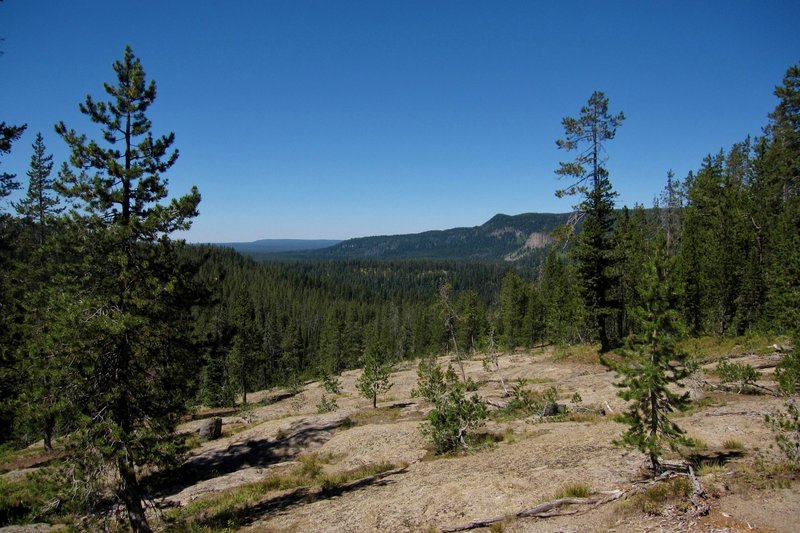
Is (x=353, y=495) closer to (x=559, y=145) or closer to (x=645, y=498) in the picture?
(x=645, y=498)

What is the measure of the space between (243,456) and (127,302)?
13921 millimetres

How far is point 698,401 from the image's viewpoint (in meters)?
16.4

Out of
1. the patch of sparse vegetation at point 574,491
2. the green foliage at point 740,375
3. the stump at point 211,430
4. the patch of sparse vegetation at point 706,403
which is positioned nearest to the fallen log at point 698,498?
the patch of sparse vegetation at point 574,491

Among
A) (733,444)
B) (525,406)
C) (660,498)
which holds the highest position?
(660,498)

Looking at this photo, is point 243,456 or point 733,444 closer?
point 733,444

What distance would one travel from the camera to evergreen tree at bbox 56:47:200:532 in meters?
11.1

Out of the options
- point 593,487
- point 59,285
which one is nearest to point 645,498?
point 593,487

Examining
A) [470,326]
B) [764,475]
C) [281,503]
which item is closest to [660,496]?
[764,475]

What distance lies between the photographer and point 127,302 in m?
11.3

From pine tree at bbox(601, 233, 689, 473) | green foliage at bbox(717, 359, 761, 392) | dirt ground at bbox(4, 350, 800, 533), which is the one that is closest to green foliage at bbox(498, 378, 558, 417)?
dirt ground at bbox(4, 350, 800, 533)

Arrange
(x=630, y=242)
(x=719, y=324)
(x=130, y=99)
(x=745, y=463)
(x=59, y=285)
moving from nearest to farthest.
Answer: (x=745, y=463) < (x=59, y=285) < (x=130, y=99) < (x=719, y=324) < (x=630, y=242)

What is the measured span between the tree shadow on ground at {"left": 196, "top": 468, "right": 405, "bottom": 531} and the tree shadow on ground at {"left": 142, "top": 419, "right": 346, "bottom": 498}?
5567mm

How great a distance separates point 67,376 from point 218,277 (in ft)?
17.0

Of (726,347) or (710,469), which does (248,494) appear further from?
(726,347)
